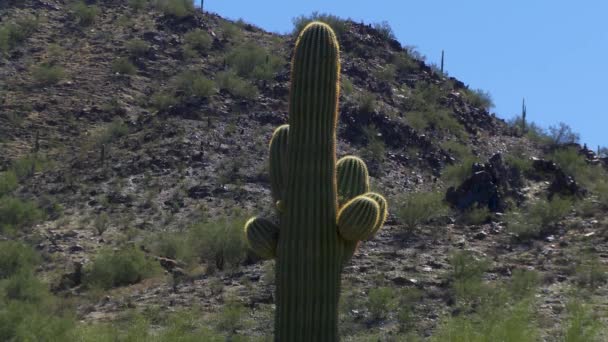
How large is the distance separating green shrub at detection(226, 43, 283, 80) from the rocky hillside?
0.12m

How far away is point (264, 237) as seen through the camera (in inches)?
621

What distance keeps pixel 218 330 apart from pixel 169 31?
85.1 ft

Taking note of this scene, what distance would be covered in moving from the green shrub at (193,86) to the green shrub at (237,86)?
43 centimetres

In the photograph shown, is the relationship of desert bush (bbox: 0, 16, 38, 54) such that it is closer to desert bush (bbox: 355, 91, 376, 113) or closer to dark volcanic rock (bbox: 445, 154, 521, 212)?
desert bush (bbox: 355, 91, 376, 113)

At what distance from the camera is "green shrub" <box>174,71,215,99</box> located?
1718 inches

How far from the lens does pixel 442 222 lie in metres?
33.4

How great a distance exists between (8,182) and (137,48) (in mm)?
11757

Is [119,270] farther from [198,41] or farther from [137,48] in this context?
[198,41]

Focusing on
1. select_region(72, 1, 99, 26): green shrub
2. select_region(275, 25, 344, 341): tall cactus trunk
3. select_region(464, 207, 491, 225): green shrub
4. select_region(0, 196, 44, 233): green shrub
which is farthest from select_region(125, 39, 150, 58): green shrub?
select_region(275, 25, 344, 341): tall cactus trunk

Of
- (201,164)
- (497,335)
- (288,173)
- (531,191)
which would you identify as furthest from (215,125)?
(288,173)

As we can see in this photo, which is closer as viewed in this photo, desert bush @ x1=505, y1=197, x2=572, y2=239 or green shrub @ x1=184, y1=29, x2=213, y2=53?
desert bush @ x1=505, y1=197, x2=572, y2=239

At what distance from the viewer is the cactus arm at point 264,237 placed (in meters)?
15.8

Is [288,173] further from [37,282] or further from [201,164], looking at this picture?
[201,164]

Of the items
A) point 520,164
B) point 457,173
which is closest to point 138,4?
point 457,173
